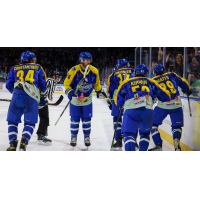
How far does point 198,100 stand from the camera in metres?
2.81

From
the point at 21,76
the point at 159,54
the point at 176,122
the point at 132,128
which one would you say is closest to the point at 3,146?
the point at 21,76

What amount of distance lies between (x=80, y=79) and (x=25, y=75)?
651mm

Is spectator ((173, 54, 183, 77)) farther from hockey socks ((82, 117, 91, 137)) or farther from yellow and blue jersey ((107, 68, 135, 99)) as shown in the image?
hockey socks ((82, 117, 91, 137))

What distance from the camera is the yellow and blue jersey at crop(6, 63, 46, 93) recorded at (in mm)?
2588

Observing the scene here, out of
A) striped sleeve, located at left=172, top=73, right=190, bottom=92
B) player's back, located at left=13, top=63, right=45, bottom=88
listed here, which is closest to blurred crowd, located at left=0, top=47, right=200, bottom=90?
striped sleeve, located at left=172, top=73, right=190, bottom=92

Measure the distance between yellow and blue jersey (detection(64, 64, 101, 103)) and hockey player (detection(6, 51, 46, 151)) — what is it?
35cm

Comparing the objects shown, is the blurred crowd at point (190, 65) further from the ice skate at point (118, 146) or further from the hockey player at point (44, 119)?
the hockey player at point (44, 119)

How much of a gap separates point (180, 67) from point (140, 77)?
4.36ft

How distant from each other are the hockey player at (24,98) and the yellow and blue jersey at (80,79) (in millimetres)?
350

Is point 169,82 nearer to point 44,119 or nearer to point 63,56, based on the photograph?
point 44,119

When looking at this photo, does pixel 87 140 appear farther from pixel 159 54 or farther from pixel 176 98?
pixel 159 54

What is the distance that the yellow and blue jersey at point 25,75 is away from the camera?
259cm

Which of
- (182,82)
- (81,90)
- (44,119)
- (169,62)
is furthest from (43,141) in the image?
(169,62)

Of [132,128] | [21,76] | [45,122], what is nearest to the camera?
[132,128]
